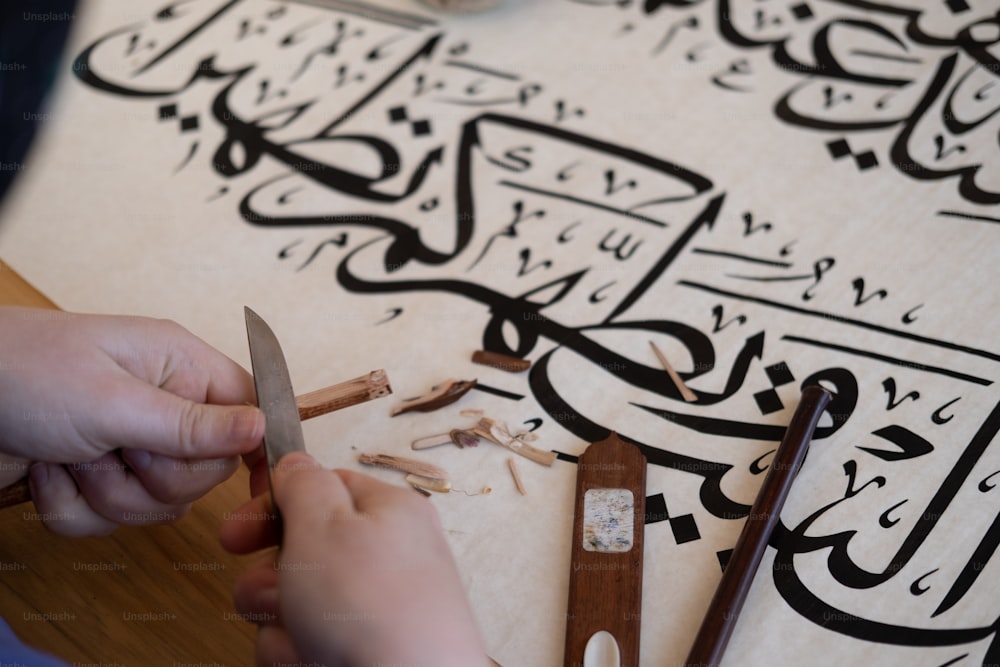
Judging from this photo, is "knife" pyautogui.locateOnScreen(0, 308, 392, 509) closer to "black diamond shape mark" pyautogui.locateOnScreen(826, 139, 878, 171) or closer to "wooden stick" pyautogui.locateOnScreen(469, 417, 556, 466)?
"wooden stick" pyautogui.locateOnScreen(469, 417, 556, 466)

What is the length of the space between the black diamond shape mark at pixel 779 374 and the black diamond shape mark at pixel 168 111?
2.82 ft

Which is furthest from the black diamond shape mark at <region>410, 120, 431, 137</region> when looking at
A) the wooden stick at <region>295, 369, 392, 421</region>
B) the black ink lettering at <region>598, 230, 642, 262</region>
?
the wooden stick at <region>295, 369, 392, 421</region>

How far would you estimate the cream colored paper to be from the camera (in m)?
0.70

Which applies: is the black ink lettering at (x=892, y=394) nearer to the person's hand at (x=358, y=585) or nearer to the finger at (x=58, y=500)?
the person's hand at (x=358, y=585)

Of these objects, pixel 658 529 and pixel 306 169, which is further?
pixel 306 169

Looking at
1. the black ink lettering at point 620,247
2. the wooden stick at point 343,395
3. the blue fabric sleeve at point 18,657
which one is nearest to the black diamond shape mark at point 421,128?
the black ink lettering at point 620,247

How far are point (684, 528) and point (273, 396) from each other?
0.36m

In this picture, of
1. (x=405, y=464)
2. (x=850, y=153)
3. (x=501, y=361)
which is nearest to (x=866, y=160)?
(x=850, y=153)

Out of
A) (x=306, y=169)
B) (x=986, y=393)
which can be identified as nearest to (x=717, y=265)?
(x=986, y=393)

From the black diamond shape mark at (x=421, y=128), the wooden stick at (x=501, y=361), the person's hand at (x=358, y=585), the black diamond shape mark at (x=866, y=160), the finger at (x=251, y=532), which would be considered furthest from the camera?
the black diamond shape mark at (x=421, y=128)

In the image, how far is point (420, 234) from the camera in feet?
3.24

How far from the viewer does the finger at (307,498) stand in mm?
534

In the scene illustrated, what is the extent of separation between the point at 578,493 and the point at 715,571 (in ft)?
0.43

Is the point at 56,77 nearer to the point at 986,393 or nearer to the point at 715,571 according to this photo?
the point at 715,571
